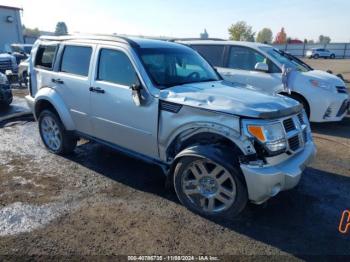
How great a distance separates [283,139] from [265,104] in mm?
409

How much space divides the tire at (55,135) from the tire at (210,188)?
7.66 ft

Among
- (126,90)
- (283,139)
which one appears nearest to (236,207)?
(283,139)

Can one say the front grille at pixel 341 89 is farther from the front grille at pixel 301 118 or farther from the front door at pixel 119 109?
the front door at pixel 119 109

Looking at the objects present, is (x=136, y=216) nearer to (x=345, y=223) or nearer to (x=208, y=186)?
(x=208, y=186)

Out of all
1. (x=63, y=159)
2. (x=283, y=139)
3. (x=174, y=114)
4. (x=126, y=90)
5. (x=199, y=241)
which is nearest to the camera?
(x=199, y=241)

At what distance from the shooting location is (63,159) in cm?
547

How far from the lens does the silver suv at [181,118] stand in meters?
3.39

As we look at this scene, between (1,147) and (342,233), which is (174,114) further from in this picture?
(1,147)

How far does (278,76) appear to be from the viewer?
7.49 metres

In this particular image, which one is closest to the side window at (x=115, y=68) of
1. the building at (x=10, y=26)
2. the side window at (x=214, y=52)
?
the side window at (x=214, y=52)

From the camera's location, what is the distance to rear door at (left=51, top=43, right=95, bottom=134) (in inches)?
191

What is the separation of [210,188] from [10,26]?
34.8 metres

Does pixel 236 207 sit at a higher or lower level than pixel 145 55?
lower

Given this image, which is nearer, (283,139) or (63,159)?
(283,139)
